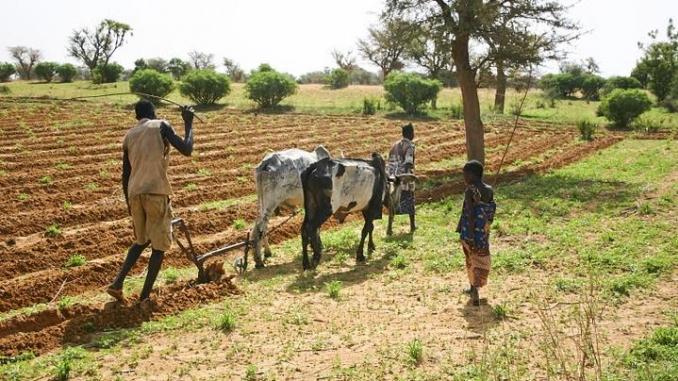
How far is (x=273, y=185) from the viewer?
8.62 metres

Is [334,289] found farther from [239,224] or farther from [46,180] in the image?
[46,180]

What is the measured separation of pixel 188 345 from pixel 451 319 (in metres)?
2.63

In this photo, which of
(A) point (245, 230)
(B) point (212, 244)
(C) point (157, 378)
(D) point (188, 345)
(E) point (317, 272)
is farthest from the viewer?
(A) point (245, 230)

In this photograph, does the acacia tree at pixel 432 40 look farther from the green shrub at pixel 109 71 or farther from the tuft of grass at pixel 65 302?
the green shrub at pixel 109 71

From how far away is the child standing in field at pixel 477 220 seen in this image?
6.64 meters

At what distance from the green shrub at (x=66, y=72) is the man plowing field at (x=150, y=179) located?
56730 mm

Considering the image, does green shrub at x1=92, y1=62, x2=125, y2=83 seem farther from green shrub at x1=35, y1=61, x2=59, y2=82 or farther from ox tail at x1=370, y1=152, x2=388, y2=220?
ox tail at x1=370, y1=152, x2=388, y2=220

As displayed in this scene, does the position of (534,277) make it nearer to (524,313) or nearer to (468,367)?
(524,313)

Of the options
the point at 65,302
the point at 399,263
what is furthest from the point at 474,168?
the point at 65,302

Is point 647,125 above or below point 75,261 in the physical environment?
above

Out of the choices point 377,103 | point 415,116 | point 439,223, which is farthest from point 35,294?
point 377,103

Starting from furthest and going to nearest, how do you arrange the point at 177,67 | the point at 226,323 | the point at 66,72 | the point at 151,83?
the point at 177,67 → the point at 66,72 → the point at 151,83 → the point at 226,323

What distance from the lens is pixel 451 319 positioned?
645cm

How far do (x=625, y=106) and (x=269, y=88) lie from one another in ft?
62.0
